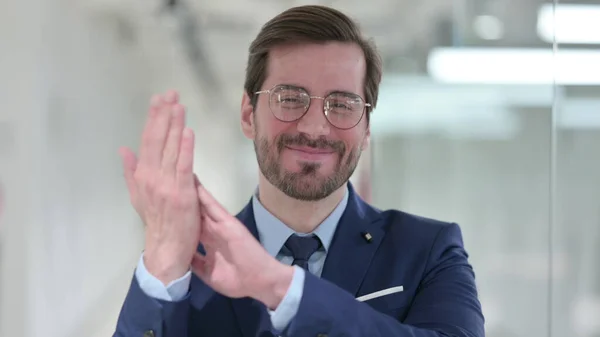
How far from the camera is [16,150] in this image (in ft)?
16.4

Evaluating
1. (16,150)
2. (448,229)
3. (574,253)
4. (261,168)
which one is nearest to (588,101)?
(574,253)

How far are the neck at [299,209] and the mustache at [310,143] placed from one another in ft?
0.52

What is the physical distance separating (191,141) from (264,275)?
315 millimetres

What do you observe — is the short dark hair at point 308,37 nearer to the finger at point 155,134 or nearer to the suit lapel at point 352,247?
the suit lapel at point 352,247

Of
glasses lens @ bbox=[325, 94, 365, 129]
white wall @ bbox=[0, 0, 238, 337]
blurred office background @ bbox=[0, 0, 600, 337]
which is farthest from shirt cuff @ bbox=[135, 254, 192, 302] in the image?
white wall @ bbox=[0, 0, 238, 337]

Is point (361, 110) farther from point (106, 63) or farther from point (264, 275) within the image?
point (106, 63)

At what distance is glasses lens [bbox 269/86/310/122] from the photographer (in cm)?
163

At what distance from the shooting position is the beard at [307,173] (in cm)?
163

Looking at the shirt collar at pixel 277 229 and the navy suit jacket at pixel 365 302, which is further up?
the shirt collar at pixel 277 229

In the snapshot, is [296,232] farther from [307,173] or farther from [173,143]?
[173,143]

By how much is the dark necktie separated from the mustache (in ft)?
0.85

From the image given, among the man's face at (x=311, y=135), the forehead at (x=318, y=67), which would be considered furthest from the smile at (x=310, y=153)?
the forehead at (x=318, y=67)

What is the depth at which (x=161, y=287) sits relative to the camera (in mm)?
1359

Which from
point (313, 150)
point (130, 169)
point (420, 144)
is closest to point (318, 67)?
point (313, 150)
